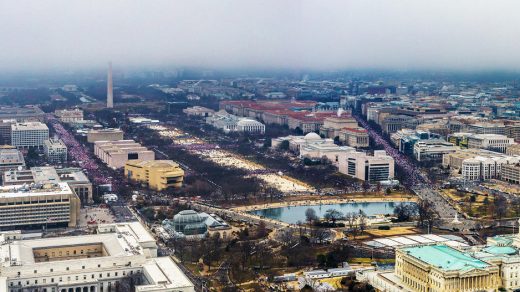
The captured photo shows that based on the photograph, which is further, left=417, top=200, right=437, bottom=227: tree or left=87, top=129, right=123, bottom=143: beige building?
left=87, top=129, right=123, bottom=143: beige building

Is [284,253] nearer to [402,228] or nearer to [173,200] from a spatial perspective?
[402,228]

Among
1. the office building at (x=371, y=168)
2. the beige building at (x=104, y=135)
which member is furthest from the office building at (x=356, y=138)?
the beige building at (x=104, y=135)

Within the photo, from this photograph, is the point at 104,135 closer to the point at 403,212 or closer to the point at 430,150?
the point at 430,150

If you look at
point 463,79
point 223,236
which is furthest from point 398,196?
point 463,79

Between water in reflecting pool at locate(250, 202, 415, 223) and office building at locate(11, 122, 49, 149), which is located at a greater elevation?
office building at locate(11, 122, 49, 149)

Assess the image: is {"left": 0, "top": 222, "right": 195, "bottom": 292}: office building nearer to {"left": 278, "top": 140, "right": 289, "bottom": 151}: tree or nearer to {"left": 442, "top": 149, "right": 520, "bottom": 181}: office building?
{"left": 442, "top": 149, "right": 520, "bottom": 181}: office building

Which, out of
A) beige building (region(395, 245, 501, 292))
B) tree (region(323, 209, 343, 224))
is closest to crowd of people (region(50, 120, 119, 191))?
tree (region(323, 209, 343, 224))

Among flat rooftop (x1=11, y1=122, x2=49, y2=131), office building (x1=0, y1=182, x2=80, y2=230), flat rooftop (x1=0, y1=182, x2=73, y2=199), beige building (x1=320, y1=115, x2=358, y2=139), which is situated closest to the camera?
office building (x1=0, y1=182, x2=80, y2=230)
